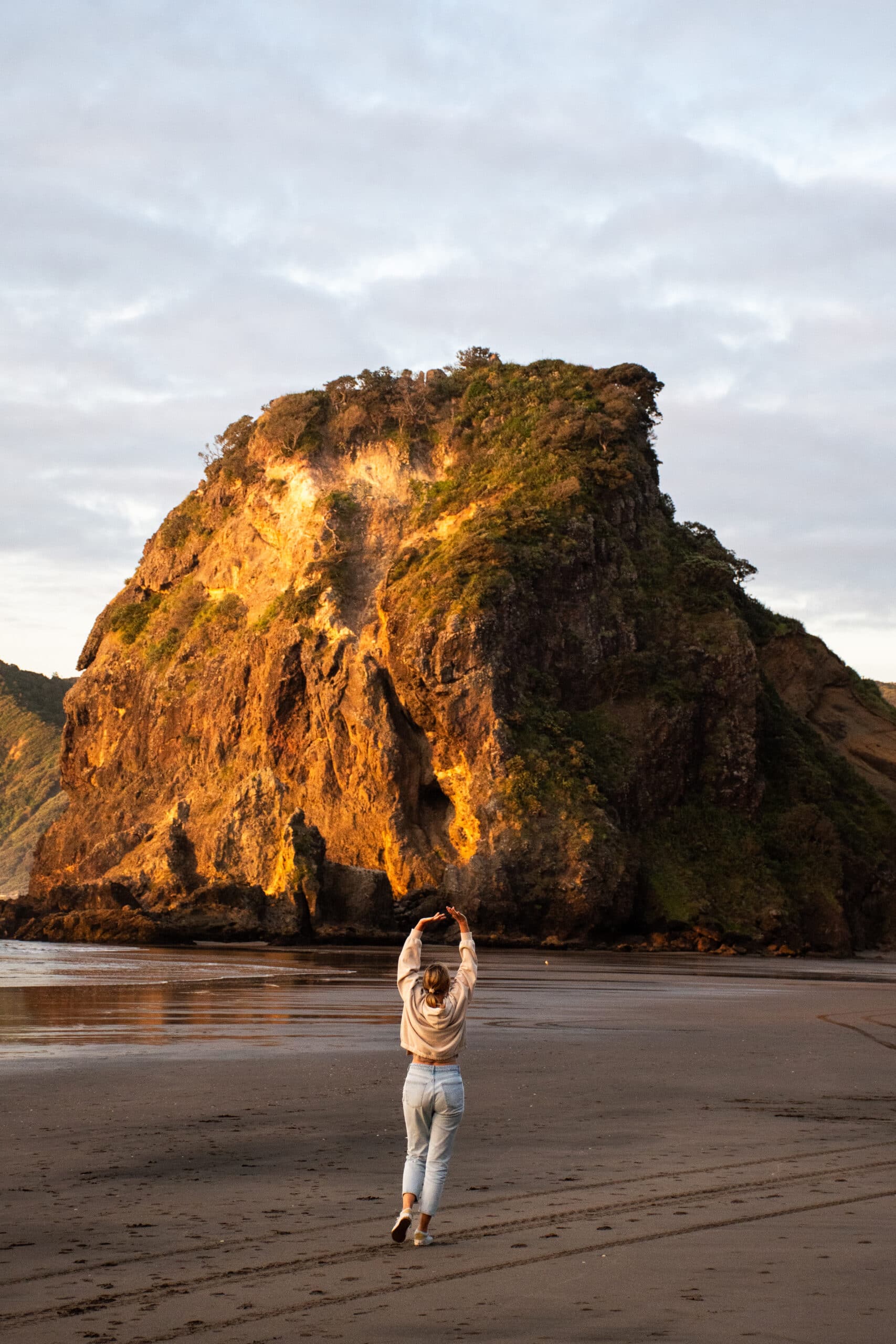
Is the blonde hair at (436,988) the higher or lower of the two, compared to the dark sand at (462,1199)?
higher

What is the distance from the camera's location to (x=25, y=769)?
138250mm

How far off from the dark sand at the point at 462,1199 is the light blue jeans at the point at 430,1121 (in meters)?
0.29

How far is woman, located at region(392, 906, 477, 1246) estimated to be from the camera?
6988 millimetres

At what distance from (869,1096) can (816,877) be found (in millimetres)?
46427

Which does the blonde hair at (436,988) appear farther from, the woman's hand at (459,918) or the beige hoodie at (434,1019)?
the woman's hand at (459,918)

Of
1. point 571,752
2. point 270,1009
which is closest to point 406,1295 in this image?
point 270,1009

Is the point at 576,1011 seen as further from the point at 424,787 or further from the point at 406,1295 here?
the point at 424,787

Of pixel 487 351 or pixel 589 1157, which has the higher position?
pixel 487 351

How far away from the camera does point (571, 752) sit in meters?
54.4

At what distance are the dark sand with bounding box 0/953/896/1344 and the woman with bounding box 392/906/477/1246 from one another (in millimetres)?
331

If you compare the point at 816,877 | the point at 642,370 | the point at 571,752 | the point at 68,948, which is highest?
the point at 642,370

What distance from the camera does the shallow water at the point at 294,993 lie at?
618 inches

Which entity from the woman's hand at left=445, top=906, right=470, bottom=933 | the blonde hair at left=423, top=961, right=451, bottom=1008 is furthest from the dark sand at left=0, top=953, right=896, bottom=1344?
the woman's hand at left=445, top=906, right=470, bottom=933

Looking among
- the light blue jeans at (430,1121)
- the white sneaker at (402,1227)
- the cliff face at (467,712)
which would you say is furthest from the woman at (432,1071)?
the cliff face at (467,712)
